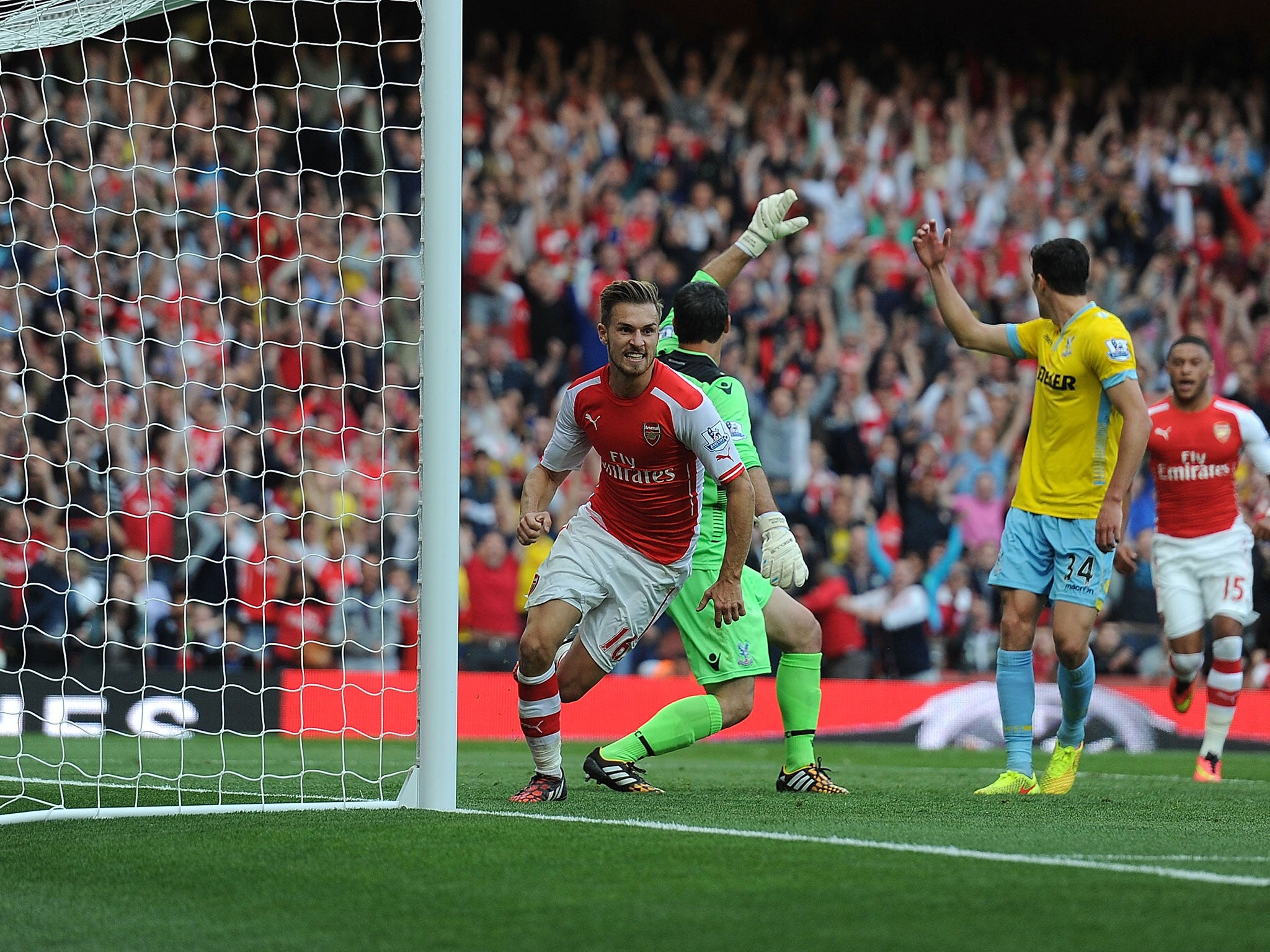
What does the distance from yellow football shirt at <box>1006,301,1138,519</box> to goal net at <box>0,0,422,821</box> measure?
3.76m

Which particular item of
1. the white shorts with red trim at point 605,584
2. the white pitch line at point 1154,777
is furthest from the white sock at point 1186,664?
the white shorts with red trim at point 605,584

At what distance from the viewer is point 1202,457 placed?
8.88 m

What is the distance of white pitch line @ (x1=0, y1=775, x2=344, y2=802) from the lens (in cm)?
632

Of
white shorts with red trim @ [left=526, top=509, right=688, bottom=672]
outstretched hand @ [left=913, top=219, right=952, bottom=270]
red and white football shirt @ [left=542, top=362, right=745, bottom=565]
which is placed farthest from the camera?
outstretched hand @ [left=913, top=219, right=952, bottom=270]

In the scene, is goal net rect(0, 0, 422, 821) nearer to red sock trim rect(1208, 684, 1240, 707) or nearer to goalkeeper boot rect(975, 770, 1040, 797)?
goalkeeper boot rect(975, 770, 1040, 797)

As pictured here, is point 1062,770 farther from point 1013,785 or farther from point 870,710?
point 870,710

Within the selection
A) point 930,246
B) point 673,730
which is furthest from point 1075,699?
point 930,246

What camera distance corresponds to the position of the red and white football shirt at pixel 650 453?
226 inches

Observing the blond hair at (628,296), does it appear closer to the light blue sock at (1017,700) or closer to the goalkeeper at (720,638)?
the goalkeeper at (720,638)

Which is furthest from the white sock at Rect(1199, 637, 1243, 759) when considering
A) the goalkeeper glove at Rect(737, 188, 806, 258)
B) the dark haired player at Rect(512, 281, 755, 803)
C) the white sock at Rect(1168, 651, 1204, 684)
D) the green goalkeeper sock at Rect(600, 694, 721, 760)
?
the dark haired player at Rect(512, 281, 755, 803)

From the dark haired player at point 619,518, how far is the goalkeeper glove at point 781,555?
0.29 m

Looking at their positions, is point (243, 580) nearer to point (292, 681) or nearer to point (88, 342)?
point (292, 681)

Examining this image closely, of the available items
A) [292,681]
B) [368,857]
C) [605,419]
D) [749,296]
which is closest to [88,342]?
[292,681]

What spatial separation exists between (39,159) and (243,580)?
4279 mm
